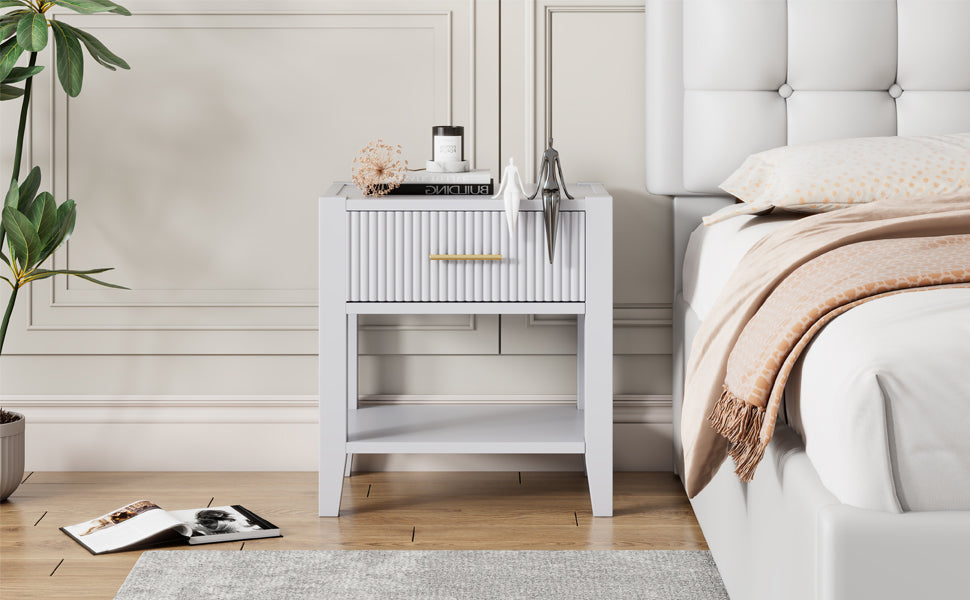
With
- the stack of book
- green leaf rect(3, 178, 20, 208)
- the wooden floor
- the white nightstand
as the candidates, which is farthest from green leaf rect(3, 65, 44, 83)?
the wooden floor

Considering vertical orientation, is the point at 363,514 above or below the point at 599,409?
below

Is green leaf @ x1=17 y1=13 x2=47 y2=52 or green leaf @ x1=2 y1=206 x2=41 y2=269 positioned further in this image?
green leaf @ x1=2 y1=206 x2=41 y2=269

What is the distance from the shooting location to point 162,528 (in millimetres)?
1837

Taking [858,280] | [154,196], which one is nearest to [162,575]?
[154,196]

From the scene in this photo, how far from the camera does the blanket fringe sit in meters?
1.17

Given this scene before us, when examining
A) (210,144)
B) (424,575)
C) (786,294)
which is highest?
(210,144)

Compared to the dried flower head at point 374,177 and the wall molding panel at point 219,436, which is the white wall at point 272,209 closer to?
the wall molding panel at point 219,436

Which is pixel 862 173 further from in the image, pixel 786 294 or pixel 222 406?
pixel 222 406

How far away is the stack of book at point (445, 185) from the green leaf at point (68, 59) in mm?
697

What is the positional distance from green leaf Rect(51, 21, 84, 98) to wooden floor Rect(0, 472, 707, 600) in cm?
90

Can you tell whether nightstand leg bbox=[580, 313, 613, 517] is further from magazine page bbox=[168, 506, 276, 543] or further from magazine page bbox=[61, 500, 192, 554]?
magazine page bbox=[61, 500, 192, 554]

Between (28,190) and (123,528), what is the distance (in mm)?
765

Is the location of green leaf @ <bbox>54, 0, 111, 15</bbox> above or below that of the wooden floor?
above

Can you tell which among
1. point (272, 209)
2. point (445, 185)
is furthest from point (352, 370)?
point (445, 185)
